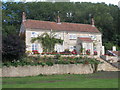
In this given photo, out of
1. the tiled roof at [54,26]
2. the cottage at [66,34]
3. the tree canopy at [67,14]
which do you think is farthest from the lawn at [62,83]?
the tree canopy at [67,14]

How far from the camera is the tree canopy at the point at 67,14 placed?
61312 mm

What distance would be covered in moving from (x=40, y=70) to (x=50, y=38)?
1597cm

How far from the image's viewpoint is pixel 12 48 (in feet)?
85.6

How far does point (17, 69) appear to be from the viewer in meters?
24.5

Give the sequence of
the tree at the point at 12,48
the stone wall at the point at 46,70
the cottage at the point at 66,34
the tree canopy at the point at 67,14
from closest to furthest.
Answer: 1. the stone wall at the point at 46,70
2. the tree at the point at 12,48
3. the cottage at the point at 66,34
4. the tree canopy at the point at 67,14

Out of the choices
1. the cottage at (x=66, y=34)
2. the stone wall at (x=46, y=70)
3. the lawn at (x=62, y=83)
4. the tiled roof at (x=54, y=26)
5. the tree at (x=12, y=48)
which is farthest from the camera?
the tiled roof at (x=54, y=26)

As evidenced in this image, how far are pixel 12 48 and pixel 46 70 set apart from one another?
5.13 meters

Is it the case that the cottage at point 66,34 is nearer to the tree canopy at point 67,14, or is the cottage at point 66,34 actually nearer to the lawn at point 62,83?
the tree canopy at point 67,14

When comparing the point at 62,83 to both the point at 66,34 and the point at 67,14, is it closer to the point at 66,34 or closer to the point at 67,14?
the point at 66,34

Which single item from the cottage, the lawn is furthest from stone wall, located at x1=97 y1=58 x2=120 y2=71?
the lawn

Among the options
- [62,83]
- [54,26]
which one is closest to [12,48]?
[62,83]

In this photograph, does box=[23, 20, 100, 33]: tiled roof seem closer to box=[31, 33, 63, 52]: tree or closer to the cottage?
the cottage

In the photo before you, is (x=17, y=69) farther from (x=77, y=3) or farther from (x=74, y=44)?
(x=77, y=3)

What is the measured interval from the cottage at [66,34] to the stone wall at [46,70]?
1332 centimetres
